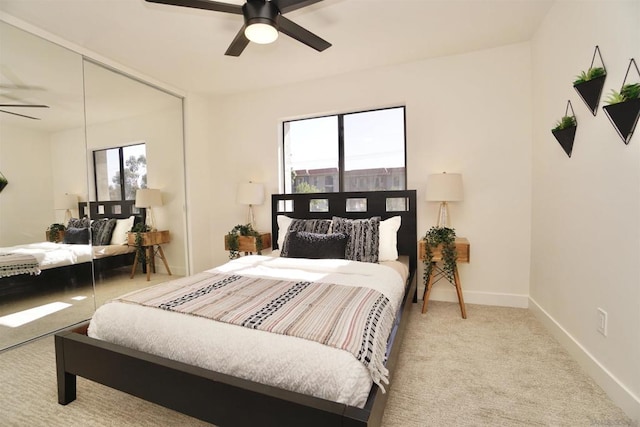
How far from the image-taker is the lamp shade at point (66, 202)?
2.64 metres

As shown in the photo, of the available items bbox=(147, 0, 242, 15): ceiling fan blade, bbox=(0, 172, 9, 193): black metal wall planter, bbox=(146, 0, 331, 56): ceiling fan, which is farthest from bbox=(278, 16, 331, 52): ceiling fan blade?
bbox=(0, 172, 9, 193): black metal wall planter

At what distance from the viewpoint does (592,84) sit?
1.71 m

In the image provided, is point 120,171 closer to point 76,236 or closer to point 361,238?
point 76,236

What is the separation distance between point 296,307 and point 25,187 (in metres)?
2.58

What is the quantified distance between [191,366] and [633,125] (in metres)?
2.35

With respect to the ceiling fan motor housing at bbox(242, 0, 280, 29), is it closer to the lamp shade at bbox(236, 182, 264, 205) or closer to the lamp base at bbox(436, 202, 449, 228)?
the lamp shade at bbox(236, 182, 264, 205)

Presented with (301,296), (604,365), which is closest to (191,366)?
(301,296)

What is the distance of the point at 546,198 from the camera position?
2.48m

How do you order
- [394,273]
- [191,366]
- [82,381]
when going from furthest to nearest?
[394,273], [82,381], [191,366]

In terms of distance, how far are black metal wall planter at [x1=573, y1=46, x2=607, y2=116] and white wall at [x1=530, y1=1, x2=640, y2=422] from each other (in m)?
0.04

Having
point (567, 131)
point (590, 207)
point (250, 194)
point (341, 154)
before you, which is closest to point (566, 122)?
point (567, 131)

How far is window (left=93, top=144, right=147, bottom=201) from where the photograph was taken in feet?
9.78

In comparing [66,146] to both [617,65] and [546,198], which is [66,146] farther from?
[546,198]

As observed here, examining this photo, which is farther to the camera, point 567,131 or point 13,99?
point 13,99
